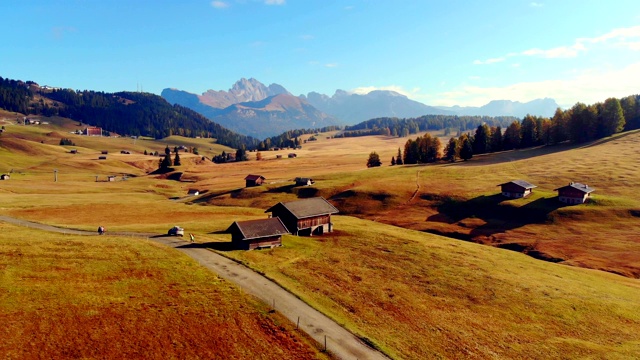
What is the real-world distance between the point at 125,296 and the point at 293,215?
35.4m

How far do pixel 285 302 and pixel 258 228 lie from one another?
21.2 metres

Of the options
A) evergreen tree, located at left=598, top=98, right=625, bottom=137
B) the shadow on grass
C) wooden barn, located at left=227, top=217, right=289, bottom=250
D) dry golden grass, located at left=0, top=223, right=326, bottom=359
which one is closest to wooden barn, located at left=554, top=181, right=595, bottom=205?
the shadow on grass

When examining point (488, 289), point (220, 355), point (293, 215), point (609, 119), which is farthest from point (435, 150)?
point (220, 355)

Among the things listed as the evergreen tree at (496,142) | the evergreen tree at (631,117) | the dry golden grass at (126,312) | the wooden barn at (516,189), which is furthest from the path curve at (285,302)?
the evergreen tree at (631,117)

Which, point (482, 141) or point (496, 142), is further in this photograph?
point (496, 142)

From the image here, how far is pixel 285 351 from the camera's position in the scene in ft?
110

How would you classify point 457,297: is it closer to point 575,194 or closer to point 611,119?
point 575,194

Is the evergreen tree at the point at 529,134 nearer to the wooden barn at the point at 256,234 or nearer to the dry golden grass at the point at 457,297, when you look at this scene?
the dry golden grass at the point at 457,297

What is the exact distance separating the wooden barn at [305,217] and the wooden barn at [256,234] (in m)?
9.31

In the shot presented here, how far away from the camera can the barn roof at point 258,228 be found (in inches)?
2375

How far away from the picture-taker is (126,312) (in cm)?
3756

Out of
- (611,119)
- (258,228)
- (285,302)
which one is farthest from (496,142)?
(285,302)

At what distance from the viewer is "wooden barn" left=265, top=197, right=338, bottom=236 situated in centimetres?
7294

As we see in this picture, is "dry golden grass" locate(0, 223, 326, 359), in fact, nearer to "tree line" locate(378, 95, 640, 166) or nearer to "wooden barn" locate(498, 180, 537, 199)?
"wooden barn" locate(498, 180, 537, 199)
